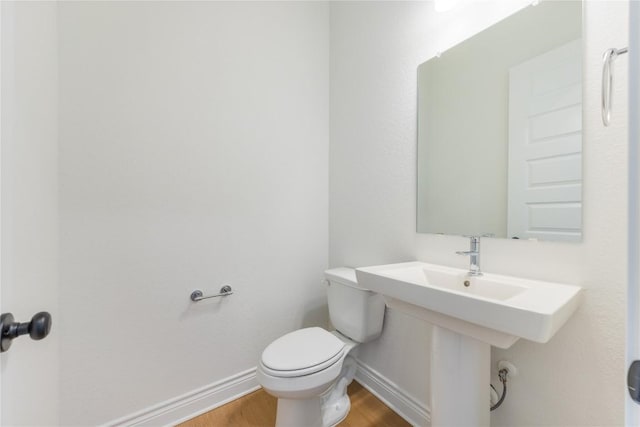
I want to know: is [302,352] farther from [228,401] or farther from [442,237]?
[442,237]

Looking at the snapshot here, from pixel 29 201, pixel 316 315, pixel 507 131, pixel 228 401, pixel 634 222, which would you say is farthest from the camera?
pixel 316 315

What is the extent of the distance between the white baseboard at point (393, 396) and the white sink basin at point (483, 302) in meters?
0.68

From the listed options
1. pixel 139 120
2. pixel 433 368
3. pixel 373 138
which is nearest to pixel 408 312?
pixel 433 368

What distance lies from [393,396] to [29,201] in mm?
1719

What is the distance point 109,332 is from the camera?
1.17 m

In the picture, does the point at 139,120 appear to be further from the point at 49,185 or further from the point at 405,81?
the point at 405,81

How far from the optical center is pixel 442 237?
3.92ft

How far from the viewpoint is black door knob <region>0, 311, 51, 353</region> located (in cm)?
43

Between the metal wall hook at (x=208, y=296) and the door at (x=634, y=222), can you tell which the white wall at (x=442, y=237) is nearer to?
the door at (x=634, y=222)

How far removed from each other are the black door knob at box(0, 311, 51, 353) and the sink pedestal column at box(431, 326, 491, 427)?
3.50ft

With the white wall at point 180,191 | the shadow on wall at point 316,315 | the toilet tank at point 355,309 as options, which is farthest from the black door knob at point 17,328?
the shadow on wall at point 316,315

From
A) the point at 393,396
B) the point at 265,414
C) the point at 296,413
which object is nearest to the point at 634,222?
the point at 296,413

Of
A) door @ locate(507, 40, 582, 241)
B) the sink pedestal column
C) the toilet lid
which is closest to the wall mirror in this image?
door @ locate(507, 40, 582, 241)

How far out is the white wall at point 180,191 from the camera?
1.11 meters
